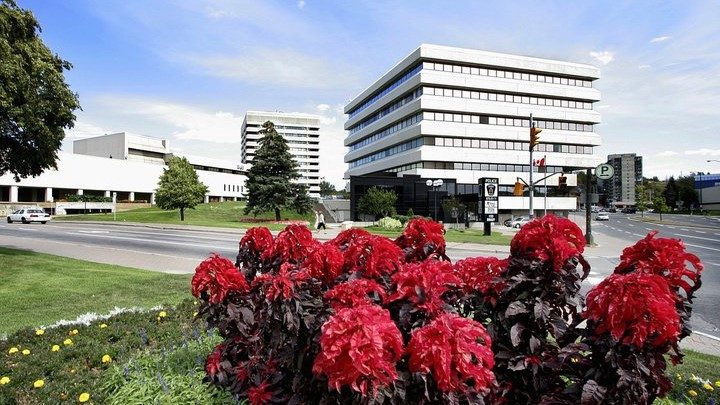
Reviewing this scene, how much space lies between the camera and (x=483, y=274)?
352cm

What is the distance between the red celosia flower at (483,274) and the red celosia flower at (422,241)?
562mm

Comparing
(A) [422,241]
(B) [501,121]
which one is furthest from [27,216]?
(B) [501,121]

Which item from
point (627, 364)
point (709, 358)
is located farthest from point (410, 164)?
point (627, 364)

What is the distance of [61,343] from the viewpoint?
5688mm

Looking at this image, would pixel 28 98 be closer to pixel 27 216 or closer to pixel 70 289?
pixel 70 289

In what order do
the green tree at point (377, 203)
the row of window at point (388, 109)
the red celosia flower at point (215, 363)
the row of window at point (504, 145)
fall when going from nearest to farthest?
the red celosia flower at point (215, 363) < the green tree at point (377, 203) < the row of window at point (504, 145) < the row of window at point (388, 109)

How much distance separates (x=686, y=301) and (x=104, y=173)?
273 ft

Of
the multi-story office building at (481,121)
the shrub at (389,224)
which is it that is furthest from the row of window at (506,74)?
the shrub at (389,224)

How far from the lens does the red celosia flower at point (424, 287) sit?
9.61 ft

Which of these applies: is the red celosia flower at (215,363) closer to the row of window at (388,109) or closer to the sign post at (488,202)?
the sign post at (488,202)

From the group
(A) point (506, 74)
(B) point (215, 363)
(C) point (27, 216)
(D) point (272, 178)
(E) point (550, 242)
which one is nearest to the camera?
(E) point (550, 242)

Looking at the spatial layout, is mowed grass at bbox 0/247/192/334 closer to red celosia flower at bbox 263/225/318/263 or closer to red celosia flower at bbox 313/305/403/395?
red celosia flower at bbox 263/225/318/263

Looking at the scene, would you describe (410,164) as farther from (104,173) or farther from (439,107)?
(104,173)

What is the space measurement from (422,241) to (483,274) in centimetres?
100
